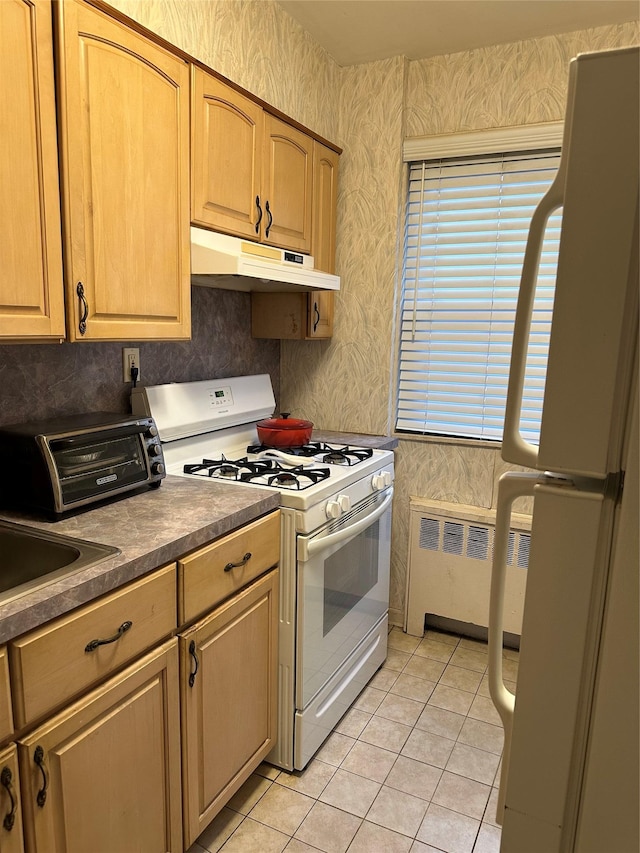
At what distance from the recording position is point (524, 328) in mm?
702

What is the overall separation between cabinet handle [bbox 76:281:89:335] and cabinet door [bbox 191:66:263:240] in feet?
1.69

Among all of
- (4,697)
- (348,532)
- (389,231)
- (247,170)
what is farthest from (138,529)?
(389,231)

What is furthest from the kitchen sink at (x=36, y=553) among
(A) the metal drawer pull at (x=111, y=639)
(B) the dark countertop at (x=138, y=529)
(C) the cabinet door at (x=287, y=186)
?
(C) the cabinet door at (x=287, y=186)

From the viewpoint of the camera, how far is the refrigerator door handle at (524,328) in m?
0.65

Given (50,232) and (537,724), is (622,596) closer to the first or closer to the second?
(537,724)

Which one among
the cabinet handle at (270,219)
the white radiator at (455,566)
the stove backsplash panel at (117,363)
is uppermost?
the cabinet handle at (270,219)

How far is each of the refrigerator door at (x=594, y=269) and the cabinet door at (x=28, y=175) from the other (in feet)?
3.77

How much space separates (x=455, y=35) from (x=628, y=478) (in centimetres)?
245

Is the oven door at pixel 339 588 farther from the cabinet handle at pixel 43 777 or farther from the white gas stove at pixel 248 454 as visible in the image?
the cabinet handle at pixel 43 777

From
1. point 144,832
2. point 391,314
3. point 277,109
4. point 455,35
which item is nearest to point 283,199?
point 277,109

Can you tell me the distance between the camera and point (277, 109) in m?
2.23

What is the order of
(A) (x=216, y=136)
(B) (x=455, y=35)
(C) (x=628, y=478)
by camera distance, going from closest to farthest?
(C) (x=628, y=478) → (A) (x=216, y=136) → (B) (x=455, y=35)

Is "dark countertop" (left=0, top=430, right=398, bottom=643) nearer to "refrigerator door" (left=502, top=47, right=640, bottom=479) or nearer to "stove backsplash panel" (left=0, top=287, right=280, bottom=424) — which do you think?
"stove backsplash panel" (left=0, top=287, right=280, bottom=424)

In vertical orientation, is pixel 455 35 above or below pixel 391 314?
above
